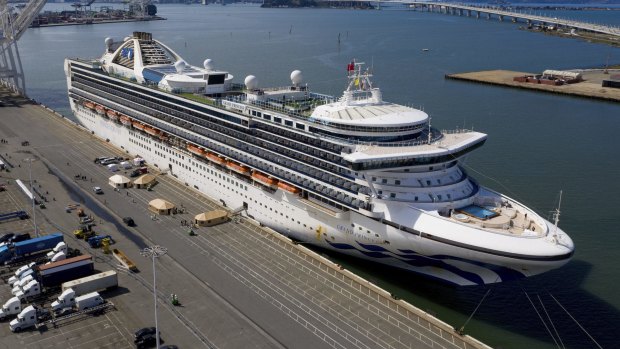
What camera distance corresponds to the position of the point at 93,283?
93.0ft

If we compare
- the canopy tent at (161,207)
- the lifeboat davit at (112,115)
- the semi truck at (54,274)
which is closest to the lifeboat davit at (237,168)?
the canopy tent at (161,207)

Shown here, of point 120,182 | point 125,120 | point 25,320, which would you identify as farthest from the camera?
point 125,120

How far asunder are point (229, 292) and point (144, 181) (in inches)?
754

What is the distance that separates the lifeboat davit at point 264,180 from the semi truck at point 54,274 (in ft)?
40.0

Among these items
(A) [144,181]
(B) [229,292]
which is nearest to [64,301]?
(B) [229,292]

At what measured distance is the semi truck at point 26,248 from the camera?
3172 centimetres

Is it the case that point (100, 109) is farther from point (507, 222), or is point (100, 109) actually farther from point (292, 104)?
point (507, 222)

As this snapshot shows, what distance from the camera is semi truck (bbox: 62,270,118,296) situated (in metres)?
28.0

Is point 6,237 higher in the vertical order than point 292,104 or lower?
lower

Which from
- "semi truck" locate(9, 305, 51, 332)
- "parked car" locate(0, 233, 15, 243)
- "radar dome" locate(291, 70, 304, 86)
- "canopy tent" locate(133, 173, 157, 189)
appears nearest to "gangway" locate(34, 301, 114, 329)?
"semi truck" locate(9, 305, 51, 332)

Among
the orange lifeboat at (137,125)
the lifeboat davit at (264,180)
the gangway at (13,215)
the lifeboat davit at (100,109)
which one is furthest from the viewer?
the lifeboat davit at (100,109)

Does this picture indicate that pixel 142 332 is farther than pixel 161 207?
No

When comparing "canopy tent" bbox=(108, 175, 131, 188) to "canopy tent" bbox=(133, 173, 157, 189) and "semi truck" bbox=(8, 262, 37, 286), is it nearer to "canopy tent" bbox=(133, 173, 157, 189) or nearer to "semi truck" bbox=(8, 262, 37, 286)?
"canopy tent" bbox=(133, 173, 157, 189)

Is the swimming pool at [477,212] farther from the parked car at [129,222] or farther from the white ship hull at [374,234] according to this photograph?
the parked car at [129,222]
